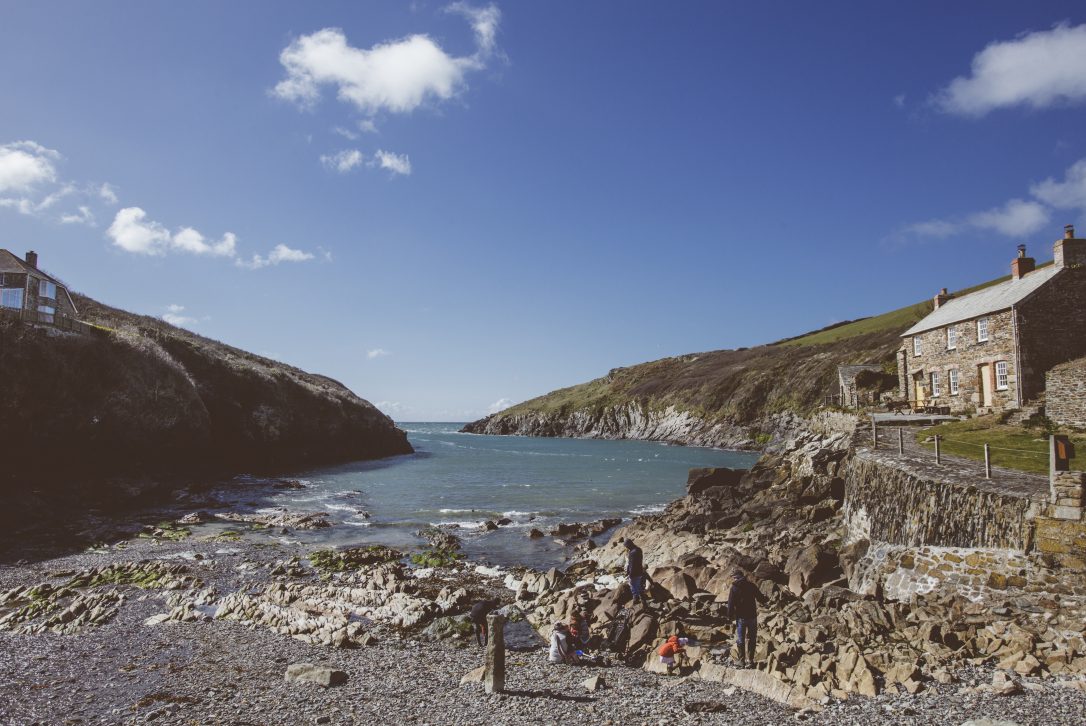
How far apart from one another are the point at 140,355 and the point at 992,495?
57.1 m

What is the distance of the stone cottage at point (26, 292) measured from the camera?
39.9 meters

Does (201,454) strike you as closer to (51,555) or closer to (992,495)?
(51,555)

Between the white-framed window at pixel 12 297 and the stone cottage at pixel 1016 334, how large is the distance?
6236 cm

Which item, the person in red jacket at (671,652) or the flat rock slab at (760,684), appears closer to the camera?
the flat rock slab at (760,684)

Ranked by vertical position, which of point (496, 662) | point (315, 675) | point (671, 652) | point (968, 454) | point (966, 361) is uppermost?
point (966, 361)

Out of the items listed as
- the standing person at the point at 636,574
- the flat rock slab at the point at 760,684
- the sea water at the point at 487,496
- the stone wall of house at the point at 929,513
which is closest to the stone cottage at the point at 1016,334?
the stone wall of house at the point at 929,513

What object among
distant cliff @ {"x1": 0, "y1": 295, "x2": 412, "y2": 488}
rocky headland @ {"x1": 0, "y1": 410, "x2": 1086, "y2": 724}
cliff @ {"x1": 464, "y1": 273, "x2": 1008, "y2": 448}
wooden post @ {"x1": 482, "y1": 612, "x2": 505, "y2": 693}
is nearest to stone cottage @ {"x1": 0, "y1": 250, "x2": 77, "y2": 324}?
distant cliff @ {"x1": 0, "y1": 295, "x2": 412, "y2": 488}

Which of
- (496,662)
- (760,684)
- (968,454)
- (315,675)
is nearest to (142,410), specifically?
(315,675)

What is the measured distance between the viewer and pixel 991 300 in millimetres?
35031

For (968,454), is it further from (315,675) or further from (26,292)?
(26,292)

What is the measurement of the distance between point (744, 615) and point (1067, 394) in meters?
23.6

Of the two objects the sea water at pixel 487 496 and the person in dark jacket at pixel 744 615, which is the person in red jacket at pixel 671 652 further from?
the sea water at pixel 487 496

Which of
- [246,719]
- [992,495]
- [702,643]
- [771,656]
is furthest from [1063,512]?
[246,719]

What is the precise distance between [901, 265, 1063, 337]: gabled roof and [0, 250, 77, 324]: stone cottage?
6046cm
